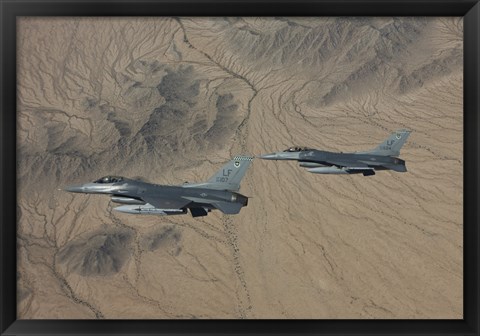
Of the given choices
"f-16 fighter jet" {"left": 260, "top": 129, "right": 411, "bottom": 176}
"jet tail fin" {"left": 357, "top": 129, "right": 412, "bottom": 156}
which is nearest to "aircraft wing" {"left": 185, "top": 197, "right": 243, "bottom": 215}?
"f-16 fighter jet" {"left": 260, "top": 129, "right": 411, "bottom": 176}

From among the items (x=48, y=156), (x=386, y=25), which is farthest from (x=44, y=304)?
(x=386, y=25)

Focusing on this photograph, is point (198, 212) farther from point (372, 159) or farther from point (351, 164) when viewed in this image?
point (372, 159)

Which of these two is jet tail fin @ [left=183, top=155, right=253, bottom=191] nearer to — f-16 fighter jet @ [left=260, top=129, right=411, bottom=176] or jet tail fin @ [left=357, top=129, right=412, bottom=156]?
f-16 fighter jet @ [left=260, top=129, right=411, bottom=176]

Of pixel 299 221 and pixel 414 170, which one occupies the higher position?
pixel 414 170
